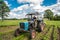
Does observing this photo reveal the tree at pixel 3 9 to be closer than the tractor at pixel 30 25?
No

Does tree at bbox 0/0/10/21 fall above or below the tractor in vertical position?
above

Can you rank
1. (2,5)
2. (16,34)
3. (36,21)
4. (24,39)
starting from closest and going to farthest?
(24,39) < (16,34) < (36,21) < (2,5)

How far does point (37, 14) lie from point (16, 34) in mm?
3703

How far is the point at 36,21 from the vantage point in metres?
20.2

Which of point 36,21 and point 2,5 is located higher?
point 2,5

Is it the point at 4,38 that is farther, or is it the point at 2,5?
the point at 2,5

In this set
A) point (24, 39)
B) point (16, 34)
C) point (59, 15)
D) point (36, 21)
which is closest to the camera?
point (24, 39)

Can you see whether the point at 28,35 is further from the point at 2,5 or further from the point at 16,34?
the point at 2,5

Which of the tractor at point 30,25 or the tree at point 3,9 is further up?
the tree at point 3,9

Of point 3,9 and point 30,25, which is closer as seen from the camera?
point 30,25

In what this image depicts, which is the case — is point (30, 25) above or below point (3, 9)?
below

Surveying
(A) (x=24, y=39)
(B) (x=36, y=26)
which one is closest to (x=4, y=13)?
(B) (x=36, y=26)

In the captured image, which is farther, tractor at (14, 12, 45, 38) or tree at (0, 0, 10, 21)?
tree at (0, 0, 10, 21)

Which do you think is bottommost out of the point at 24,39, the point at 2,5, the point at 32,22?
the point at 24,39
